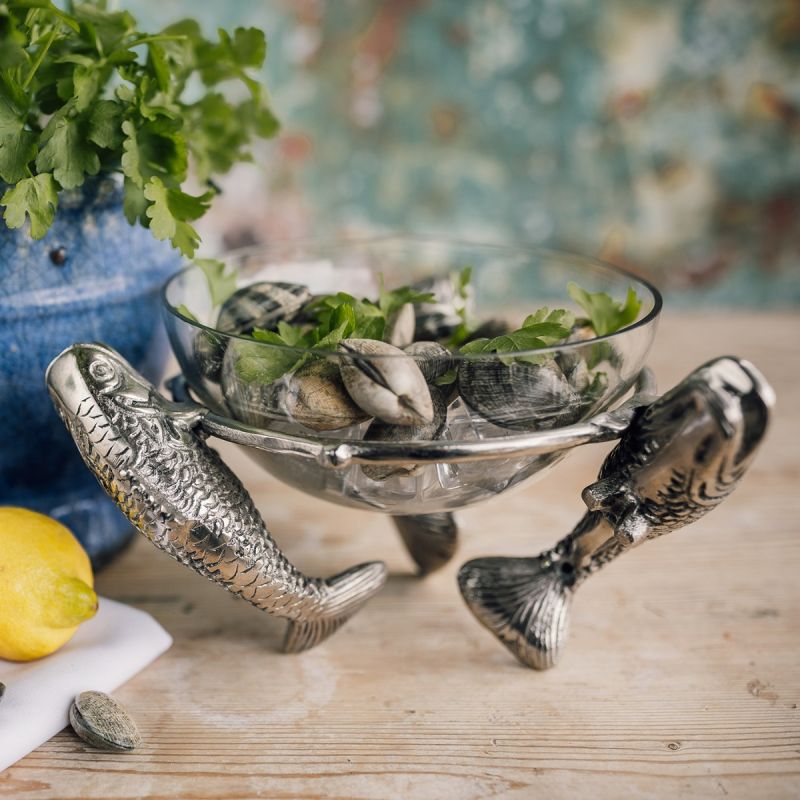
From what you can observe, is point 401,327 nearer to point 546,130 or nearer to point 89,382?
point 89,382

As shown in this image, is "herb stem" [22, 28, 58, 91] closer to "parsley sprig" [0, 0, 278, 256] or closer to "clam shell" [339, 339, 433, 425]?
"parsley sprig" [0, 0, 278, 256]

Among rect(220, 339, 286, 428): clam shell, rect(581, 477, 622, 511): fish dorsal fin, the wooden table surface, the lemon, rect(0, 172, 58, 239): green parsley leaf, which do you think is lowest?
the wooden table surface

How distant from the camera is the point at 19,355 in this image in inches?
21.8

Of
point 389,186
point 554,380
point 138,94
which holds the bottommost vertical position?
point 389,186

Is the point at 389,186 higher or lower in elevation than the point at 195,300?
lower

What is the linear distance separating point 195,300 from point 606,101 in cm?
92

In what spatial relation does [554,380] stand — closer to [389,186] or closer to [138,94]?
[138,94]

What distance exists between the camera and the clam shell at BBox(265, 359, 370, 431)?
1.51 feet

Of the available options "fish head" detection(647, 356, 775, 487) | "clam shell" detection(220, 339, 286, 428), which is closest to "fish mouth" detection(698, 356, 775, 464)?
"fish head" detection(647, 356, 775, 487)

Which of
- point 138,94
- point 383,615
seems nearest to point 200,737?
point 383,615

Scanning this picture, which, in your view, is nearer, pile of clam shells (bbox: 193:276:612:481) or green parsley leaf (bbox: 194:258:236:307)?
pile of clam shells (bbox: 193:276:612:481)

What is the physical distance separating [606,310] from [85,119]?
1.17ft

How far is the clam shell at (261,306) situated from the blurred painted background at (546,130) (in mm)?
795

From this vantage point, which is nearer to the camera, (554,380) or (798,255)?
(554,380)
